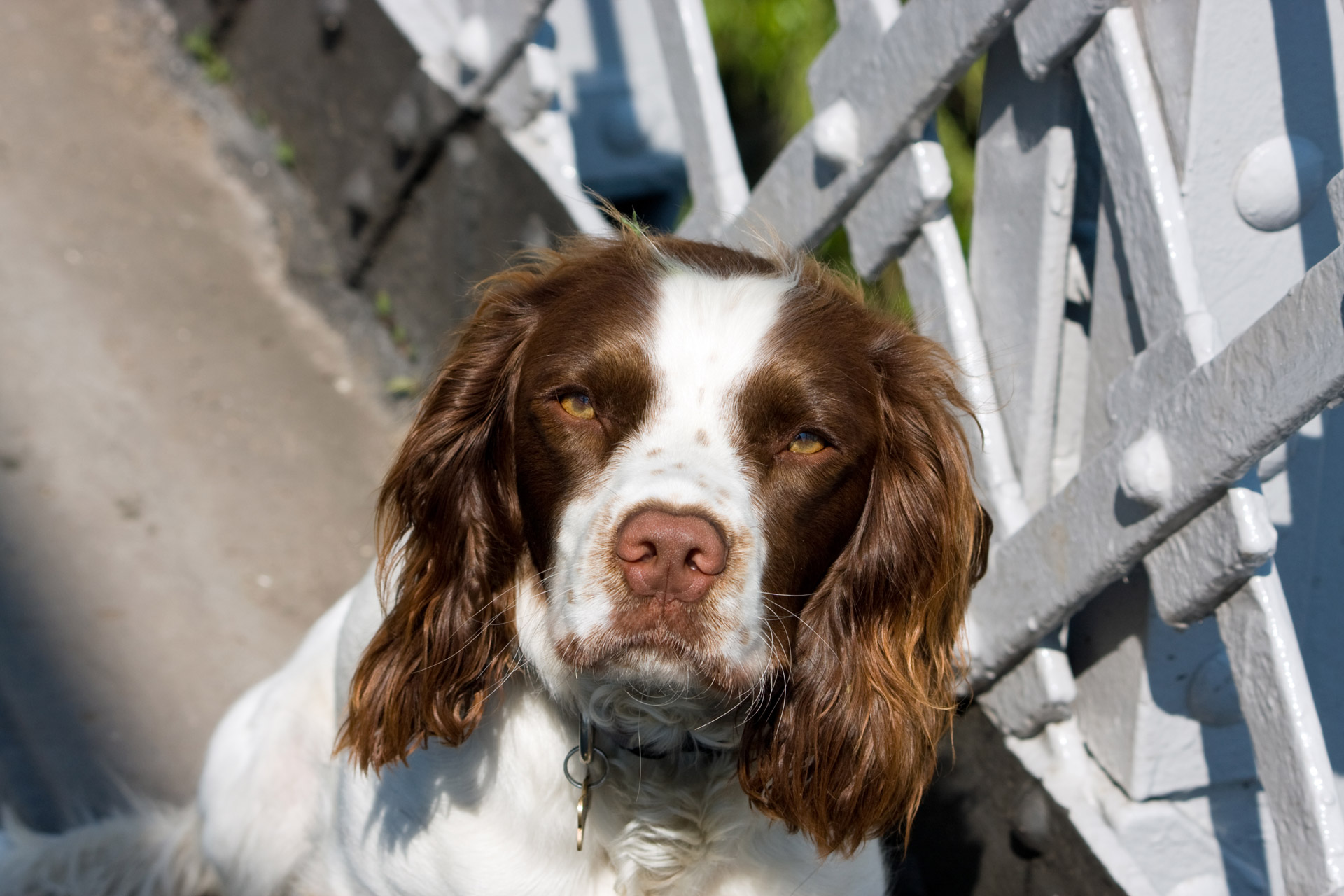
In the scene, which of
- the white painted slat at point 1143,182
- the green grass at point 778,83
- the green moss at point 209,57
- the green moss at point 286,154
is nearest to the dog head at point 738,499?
the white painted slat at point 1143,182

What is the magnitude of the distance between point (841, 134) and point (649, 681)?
1450mm

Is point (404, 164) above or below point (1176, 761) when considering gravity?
above

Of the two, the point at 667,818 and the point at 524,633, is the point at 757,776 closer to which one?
the point at 667,818

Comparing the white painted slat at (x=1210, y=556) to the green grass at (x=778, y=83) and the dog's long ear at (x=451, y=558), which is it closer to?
the dog's long ear at (x=451, y=558)

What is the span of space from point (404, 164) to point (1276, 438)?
2.87 meters

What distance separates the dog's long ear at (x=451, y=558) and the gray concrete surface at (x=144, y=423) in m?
1.31

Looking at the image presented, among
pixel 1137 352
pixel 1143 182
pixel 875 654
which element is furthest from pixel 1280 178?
pixel 875 654

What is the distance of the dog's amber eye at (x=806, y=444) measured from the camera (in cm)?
194

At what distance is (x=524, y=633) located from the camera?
2027mm

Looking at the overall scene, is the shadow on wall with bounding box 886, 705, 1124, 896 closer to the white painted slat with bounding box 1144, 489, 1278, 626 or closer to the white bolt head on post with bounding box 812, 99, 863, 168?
the white painted slat with bounding box 1144, 489, 1278, 626

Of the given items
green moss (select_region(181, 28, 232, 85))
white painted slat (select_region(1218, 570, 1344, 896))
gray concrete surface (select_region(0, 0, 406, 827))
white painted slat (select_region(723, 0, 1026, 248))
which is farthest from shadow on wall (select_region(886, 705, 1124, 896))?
green moss (select_region(181, 28, 232, 85))

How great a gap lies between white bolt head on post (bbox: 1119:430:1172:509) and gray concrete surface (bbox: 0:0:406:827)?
1.98 metres

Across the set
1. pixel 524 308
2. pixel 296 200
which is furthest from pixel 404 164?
pixel 524 308

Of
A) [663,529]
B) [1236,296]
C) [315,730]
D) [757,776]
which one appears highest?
[1236,296]
